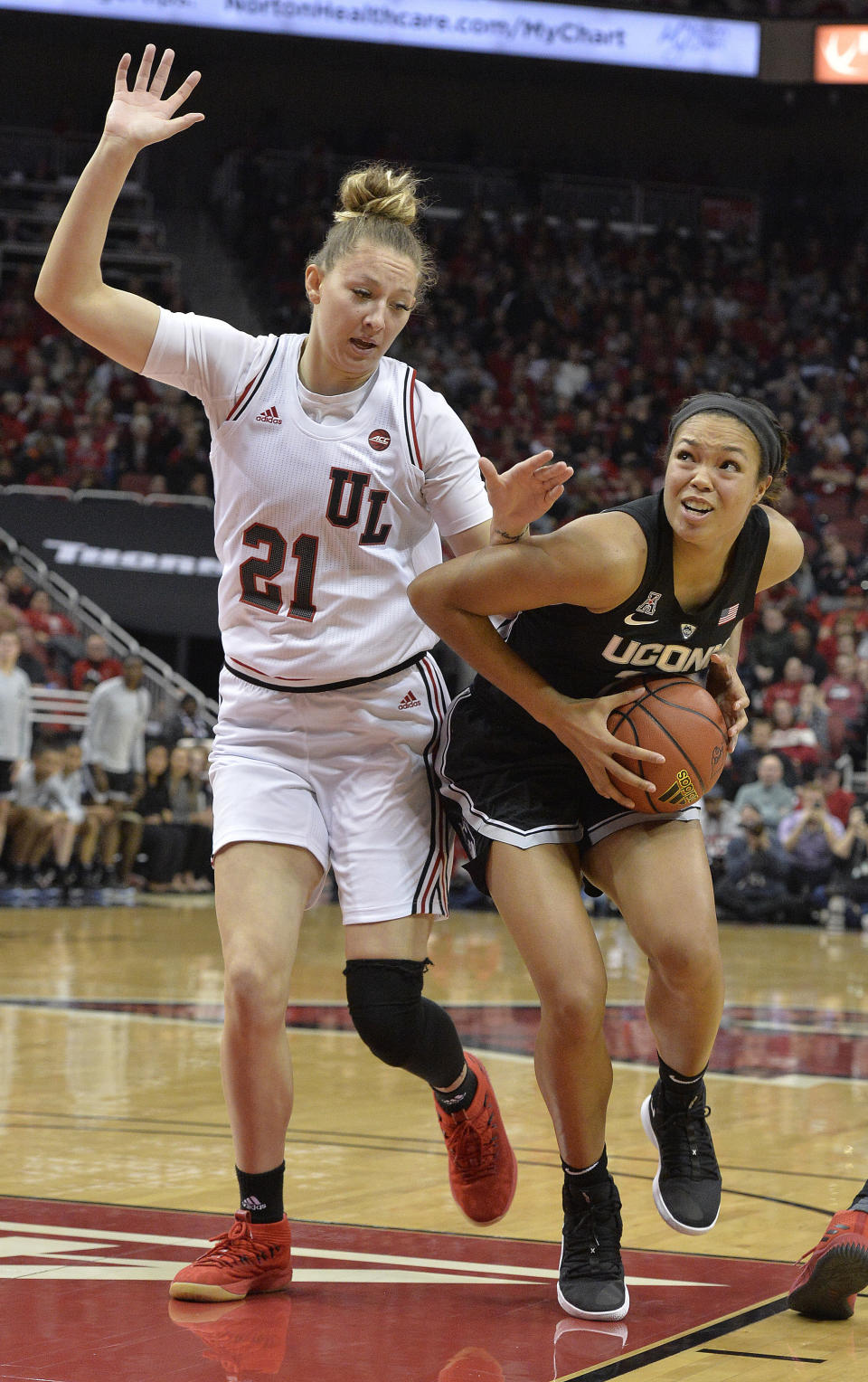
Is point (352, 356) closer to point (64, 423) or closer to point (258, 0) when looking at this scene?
point (64, 423)

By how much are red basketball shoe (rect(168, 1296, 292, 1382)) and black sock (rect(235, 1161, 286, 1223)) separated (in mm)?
174

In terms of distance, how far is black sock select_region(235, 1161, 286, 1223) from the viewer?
365cm

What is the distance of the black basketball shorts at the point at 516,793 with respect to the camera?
12.4ft

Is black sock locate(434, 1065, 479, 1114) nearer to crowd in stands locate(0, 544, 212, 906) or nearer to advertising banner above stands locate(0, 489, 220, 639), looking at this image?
crowd in stands locate(0, 544, 212, 906)

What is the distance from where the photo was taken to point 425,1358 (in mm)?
3156

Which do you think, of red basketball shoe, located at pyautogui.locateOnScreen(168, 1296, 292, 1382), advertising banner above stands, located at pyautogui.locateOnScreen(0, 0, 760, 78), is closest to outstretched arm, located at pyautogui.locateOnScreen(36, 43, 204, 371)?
red basketball shoe, located at pyautogui.locateOnScreen(168, 1296, 292, 1382)

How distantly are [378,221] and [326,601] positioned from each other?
90cm

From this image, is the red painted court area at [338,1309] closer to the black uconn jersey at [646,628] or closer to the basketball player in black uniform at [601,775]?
the basketball player in black uniform at [601,775]

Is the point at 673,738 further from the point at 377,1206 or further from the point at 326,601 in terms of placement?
the point at 377,1206

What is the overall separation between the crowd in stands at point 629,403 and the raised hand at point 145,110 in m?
9.84

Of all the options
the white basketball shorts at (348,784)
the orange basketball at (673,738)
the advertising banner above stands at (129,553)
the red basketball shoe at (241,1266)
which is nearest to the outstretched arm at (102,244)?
the white basketball shorts at (348,784)

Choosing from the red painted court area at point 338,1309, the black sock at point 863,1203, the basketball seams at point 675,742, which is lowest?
the red painted court area at point 338,1309

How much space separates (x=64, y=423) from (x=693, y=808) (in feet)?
50.6

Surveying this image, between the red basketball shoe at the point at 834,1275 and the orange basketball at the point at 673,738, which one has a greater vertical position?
the orange basketball at the point at 673,738
